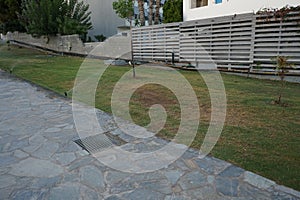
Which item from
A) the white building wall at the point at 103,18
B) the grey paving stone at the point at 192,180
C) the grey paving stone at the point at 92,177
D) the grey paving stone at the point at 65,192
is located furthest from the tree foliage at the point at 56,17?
the grey paving stone at the point at 192,180

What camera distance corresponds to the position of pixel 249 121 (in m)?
3.78

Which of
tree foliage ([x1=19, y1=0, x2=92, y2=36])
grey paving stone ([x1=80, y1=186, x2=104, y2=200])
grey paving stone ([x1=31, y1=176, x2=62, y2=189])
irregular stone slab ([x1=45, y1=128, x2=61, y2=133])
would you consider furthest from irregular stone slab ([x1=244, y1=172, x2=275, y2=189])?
tree foliage ([x1=19, y1=0, x2=92, y2=36])

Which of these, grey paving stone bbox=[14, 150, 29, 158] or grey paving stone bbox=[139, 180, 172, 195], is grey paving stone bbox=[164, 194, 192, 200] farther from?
grey paving stone bbox=[14, 150, 29, 158]

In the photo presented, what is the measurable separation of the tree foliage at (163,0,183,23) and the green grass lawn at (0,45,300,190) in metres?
9.65

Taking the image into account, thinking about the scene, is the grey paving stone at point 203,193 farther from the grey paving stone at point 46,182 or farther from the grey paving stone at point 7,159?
the grey paving stone at point 7,159

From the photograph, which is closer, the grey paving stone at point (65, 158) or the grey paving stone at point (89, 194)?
the grey paving stone at point (89, 194)

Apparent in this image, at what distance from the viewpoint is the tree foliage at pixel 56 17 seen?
1560 centimetres

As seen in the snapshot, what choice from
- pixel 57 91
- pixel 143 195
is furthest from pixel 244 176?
pixel 57 91

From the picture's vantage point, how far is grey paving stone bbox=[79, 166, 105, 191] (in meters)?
2.23

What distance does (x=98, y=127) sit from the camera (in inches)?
149

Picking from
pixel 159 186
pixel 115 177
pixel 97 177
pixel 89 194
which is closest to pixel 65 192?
pixel 89 194

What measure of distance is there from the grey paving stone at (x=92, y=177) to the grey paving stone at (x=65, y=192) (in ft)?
0.42

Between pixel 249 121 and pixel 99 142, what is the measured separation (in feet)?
8.21

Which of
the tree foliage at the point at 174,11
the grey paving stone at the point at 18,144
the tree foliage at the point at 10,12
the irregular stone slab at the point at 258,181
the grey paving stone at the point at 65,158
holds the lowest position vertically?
the irregular stone slab at the point at 258,181
